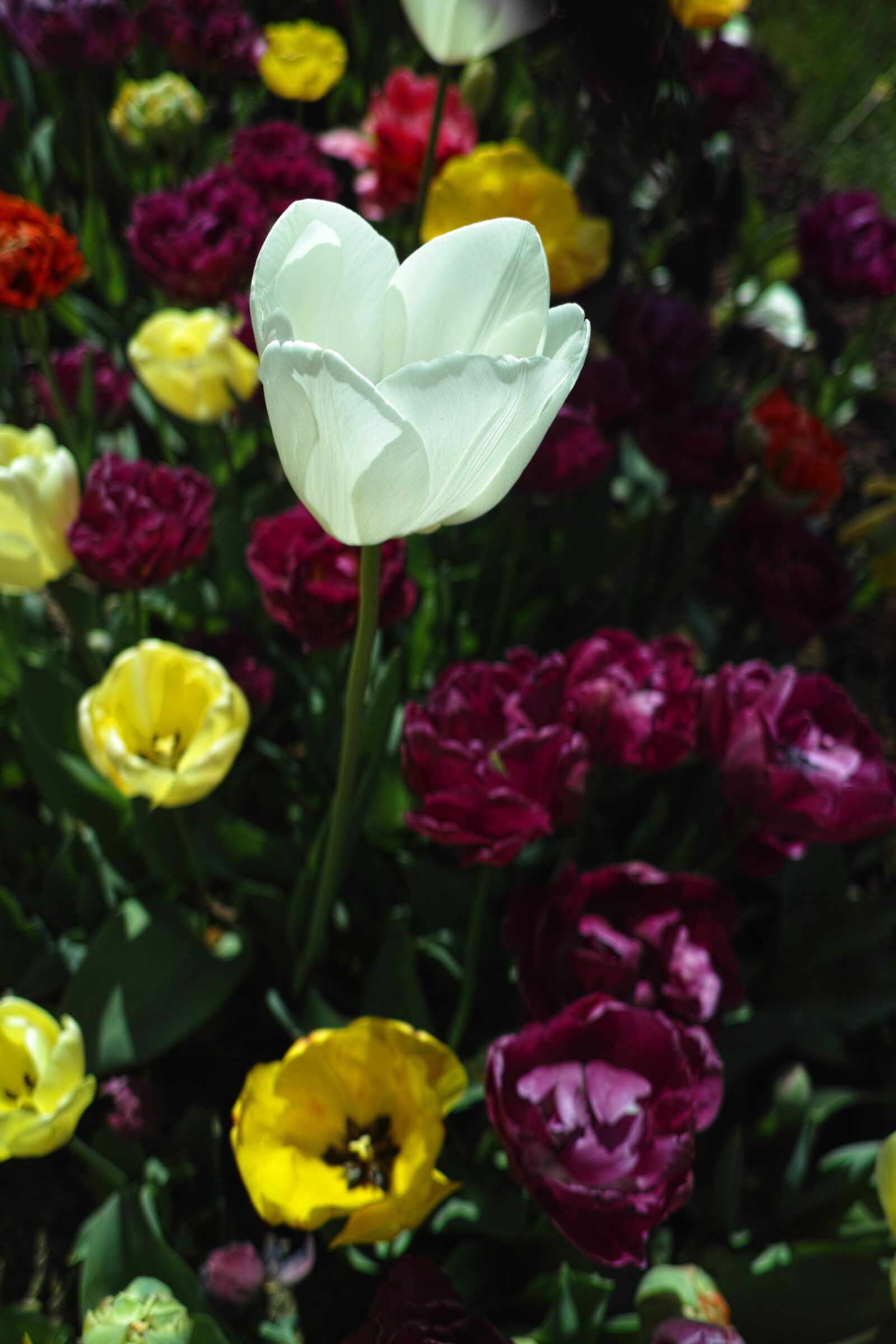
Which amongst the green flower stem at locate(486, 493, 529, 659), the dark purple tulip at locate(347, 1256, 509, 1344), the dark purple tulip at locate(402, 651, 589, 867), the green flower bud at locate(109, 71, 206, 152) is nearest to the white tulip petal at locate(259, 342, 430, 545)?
the dark purple tulip at locate(402, 651, 589, 867)


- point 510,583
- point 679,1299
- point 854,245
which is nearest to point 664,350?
point 510,583

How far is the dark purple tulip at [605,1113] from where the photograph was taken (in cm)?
58

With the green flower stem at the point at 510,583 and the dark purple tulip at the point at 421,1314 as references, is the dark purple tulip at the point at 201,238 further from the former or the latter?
the dark purple tulip at the point at 421,1314

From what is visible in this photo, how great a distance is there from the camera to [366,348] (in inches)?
19.0

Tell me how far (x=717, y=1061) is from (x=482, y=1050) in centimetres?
26

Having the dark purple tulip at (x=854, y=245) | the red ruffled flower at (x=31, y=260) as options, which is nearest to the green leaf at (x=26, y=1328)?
the red ruffled flower at (x=31, y=260)

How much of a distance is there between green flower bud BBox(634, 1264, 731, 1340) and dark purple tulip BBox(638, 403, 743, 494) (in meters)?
0.77

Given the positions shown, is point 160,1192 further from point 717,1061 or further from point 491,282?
point 491,282

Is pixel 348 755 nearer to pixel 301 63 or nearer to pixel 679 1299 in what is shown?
pixel 679 1299

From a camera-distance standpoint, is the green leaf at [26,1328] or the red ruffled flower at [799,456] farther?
the red ruffled flower at [799,456]

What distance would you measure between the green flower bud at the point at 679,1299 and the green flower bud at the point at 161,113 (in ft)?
4.77

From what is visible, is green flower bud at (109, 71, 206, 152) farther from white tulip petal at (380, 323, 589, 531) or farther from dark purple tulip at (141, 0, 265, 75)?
white tulip petal at (380, 323, 589, 531)

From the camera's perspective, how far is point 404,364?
49cm

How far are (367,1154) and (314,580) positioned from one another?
1.38ft
